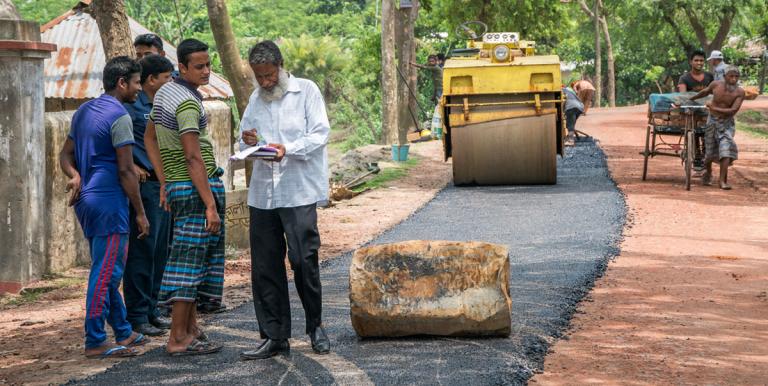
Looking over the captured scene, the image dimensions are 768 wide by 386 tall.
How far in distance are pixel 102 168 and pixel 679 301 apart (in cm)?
413

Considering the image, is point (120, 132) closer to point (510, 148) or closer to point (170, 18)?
point (510, 148)

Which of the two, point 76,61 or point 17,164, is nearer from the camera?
point 17,164

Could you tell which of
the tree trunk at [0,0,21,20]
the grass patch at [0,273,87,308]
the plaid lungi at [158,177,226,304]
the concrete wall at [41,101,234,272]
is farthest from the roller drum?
the plaid lungi at [158,177,226,304]

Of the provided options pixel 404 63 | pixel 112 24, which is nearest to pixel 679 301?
pixel 112 24

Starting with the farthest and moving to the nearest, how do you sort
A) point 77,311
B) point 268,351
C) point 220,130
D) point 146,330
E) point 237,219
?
point 220,130 < point 237,219 < point 77,311 < point 146,330 < point 268,351

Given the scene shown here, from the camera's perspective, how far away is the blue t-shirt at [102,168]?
21.2 ft

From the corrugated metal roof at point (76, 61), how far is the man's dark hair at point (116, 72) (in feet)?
42.4

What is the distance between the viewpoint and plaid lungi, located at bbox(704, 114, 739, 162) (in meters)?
14.9

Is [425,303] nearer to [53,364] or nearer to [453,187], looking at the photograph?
[53,364]

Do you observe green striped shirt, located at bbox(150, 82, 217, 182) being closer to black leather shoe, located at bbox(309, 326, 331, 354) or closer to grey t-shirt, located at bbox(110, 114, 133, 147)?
grey t-shirt, located at bbox(110, 114, 133, 147)

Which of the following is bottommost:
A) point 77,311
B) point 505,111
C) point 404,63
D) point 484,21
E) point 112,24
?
point 77,311

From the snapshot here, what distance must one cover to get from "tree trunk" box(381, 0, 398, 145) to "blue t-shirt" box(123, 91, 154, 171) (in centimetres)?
1746

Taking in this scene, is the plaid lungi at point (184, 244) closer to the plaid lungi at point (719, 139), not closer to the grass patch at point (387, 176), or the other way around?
the plaid lungi at point (719, 139)

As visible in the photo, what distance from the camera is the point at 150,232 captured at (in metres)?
7.25
